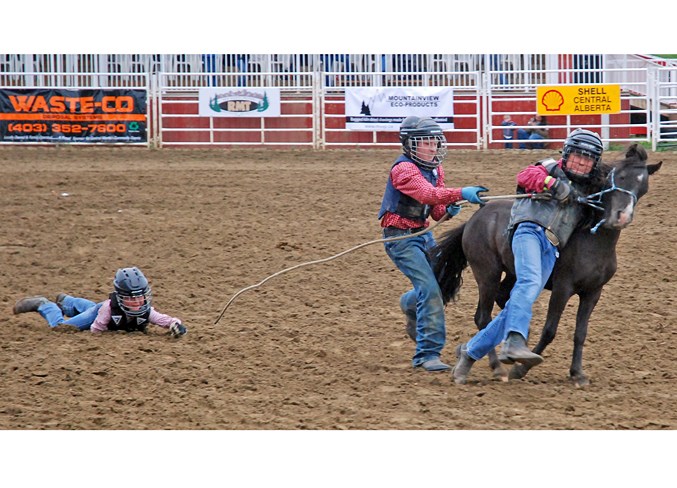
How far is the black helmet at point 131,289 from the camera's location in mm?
7582

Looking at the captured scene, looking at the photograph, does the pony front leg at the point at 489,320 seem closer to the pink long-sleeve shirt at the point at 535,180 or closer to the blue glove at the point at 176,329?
the pink long-sleeve shirt at the point at 535,180

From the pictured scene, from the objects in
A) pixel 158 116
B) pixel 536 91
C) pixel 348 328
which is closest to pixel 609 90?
pixel 536 91

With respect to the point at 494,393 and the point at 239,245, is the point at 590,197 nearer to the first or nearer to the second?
the point at 494,393

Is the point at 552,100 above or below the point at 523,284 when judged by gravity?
above

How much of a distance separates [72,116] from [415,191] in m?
15.1

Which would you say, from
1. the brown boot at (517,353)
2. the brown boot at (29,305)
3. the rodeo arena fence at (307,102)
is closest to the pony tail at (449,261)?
the brown boot at (517,353)

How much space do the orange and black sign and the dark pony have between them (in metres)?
14.5

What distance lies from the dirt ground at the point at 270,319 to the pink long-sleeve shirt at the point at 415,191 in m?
1.06

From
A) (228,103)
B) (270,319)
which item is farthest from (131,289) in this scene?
(228,103)

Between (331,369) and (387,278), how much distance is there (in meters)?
3.30

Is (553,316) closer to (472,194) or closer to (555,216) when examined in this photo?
(555,216)

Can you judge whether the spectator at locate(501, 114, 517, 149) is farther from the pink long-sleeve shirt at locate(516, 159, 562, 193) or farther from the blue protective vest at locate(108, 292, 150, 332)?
the pink long-sleeve shirt at locate(516, 159, 562, 193)

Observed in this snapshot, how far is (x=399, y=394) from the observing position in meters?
6.20

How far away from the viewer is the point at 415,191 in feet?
21.8
